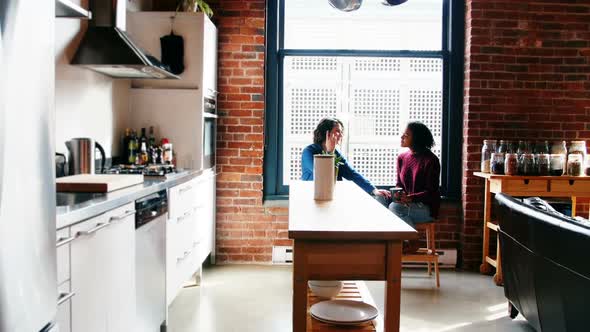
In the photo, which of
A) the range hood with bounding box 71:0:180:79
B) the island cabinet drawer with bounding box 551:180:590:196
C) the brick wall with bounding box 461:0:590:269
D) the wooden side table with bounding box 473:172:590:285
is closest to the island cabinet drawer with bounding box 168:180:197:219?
the range hood with bounding box 71:0:180:79

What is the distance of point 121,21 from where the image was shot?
3.73 metres

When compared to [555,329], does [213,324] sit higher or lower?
lower

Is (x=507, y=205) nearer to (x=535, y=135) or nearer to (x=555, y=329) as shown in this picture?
(x=555, y=329)

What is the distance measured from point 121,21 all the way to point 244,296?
214cm

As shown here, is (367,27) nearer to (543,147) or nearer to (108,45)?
(543,147)

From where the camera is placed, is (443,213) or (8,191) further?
(443,213)

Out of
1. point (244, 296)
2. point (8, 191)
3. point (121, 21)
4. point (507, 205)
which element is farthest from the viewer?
point (244, 296)

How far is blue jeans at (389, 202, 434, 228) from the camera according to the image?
4.76 metres

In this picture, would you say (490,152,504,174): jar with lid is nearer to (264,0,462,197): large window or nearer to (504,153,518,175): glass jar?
(504,153,518,175): glass jar

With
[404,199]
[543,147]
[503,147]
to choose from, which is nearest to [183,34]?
[404,199]

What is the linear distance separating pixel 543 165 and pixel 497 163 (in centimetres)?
37

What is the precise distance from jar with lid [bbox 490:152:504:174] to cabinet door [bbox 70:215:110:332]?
11.7 ft

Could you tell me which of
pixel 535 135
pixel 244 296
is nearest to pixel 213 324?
pixel 244 296

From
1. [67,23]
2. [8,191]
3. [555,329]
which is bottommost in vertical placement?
[555,329]
